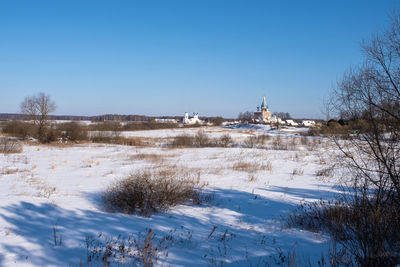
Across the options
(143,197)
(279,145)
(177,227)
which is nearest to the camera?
(177,227)

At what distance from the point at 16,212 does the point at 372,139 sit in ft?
24.9

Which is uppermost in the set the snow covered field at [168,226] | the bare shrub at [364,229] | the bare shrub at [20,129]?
the bare shrub at [20,129]

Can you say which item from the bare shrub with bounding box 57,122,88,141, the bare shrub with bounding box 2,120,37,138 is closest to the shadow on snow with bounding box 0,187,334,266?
the bare shrub with bounding box 57,122,88,141

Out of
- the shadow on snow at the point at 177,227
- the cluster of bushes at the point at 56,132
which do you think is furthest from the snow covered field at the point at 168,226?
the cluster of bushes at the point at 56,132

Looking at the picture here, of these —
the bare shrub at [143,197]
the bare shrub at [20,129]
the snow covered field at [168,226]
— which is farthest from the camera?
the bare shrub at [20,129]

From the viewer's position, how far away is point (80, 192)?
8.65m

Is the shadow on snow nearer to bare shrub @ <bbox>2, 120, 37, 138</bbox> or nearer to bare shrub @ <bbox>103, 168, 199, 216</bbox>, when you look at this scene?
bare shrub @ <bbox>103, 168, 199, 216</bbox>

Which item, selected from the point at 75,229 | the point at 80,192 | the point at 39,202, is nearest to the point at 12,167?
the point at 80,192

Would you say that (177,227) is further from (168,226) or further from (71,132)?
(71,132)

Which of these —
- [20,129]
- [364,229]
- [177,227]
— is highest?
[20,129]

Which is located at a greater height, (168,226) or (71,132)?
(71,132)

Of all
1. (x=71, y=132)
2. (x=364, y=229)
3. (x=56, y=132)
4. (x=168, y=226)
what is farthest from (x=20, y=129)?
(x=364, y=229)

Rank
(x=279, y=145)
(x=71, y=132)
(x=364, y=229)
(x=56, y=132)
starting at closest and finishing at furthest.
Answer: (x=364, y=229) < (x=279, y=145) < (x=56, y=132) < (x=71, y=132)

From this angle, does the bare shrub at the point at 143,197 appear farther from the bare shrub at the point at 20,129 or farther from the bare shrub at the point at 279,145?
the bare shrub at the point at 20,129
